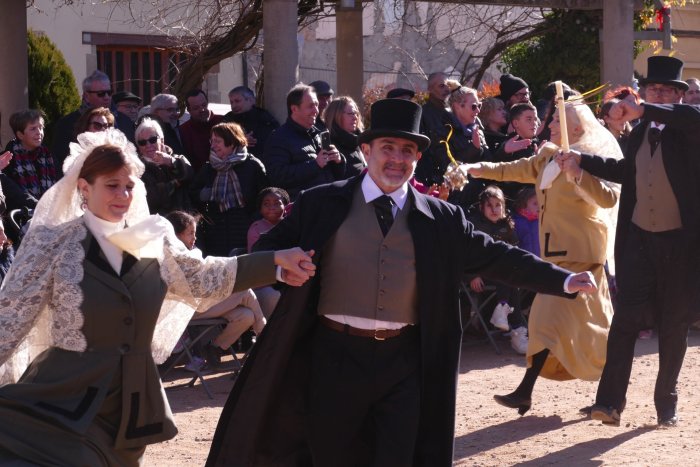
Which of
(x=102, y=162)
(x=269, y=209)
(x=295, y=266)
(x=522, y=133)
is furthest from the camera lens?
(x=522, y=133)

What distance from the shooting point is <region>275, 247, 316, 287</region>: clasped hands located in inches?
195

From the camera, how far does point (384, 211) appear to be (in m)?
5.20

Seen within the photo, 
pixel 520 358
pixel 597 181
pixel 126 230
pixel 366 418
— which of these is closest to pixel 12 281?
pixel 126 230

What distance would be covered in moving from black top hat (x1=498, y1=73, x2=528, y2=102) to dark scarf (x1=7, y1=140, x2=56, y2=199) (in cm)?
474

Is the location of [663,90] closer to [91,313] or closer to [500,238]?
[500,238]

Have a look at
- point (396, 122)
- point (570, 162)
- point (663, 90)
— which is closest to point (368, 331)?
point (396, 122)

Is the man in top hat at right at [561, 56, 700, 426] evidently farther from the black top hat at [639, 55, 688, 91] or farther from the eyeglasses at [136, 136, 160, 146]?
the eyeglasses at [136, 136, 160, 146]

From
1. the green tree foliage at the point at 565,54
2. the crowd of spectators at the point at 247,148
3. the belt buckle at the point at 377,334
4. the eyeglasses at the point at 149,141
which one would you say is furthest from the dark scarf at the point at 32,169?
the green tree foliage at the point at 565,54

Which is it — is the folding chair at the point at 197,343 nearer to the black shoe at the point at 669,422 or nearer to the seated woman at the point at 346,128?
the seated woman at the point at 346,128

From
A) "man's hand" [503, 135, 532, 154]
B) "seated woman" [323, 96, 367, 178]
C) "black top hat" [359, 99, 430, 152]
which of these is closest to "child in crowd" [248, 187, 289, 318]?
"seated woman" [323, 96, 367, 178]

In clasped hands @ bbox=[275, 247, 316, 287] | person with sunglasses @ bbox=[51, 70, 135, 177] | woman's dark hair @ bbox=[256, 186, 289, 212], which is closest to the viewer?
clasped hands @ bbox=[275, 247, 316, 287]

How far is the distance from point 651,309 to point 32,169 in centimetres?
444

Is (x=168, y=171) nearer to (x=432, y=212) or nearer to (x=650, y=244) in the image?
(x=650, y=244)

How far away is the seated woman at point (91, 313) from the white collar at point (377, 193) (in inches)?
17.2
